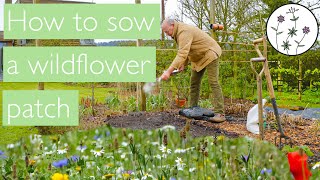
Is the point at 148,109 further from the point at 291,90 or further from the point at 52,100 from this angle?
the point at 291,90

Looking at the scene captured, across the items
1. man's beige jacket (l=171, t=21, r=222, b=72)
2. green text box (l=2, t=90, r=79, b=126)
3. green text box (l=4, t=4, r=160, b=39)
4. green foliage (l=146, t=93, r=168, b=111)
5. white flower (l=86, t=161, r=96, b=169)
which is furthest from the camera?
green foliage (l=146, t=93, r=168, b=111)

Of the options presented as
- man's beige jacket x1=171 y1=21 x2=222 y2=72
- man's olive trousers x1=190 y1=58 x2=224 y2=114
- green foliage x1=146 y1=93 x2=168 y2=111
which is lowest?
green foliage x1=146 y1=93 x2=168 y2=111

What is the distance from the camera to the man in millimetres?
6716

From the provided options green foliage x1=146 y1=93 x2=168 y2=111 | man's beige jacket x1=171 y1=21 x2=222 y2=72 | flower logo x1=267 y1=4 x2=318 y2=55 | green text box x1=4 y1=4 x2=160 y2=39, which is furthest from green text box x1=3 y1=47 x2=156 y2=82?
green foliage x1=146 y1=93 x2=168 y2=111

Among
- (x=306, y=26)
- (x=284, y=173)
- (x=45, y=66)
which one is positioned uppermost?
(x=306, y=26)

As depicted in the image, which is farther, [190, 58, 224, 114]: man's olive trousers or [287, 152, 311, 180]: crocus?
[190, 58, 224, 114]: man's olive trousers

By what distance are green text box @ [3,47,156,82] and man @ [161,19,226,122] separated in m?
0.91

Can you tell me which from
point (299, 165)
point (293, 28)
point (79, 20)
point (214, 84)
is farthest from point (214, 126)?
point (299, 165)

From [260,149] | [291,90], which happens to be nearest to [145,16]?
[260,149]

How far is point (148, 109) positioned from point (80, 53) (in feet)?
9.85

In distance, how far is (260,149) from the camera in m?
3.93

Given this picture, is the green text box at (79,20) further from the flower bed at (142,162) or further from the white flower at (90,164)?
the white flower at (90,164)

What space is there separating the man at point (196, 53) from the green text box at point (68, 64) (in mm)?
909

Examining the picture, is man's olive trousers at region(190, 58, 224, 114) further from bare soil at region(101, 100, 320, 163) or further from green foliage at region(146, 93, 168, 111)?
green foliage at region(146, 93, 168, 111)
